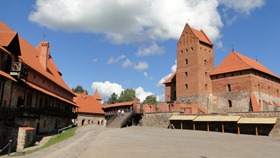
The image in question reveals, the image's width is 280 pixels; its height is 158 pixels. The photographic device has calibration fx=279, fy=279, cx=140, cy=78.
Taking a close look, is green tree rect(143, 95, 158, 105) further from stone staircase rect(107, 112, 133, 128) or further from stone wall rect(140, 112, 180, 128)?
stone staircase rect(107, 112, 133, 128)

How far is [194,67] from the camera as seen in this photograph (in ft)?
149

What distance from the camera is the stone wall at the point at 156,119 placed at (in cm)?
3789

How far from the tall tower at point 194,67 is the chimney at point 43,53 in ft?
72.2

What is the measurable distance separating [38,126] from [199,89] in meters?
→ 25.6

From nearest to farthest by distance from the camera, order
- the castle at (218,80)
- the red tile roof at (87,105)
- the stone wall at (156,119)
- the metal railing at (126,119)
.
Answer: the metal railing at (126,119), the stone wall at (156,119), the castle at (218,80), the red tile roof at (87,105)

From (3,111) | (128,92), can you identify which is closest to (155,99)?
(128,92)

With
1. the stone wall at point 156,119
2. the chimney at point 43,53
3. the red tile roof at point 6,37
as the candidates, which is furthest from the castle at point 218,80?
the red tile roof at point 6,37

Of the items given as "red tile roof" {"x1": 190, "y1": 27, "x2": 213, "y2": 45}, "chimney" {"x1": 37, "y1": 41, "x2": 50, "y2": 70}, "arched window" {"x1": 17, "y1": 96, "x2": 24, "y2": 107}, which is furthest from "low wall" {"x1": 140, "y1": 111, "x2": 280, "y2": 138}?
"arched window" {"x1": 17, "y1": 96, "x2": 24, "y2": 107}

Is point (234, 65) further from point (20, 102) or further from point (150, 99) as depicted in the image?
point (150, 99)

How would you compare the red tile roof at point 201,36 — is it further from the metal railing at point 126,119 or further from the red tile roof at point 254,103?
the metal railing at point 126,119

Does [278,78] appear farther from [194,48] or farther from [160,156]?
[160,156]

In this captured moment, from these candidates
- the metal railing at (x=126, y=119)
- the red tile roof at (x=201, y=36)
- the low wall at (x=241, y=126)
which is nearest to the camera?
the low wall at (x=241, y=126)

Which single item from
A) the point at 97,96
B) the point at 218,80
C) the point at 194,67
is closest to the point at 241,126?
the point at 218,80

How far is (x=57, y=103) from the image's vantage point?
36.1 metres
